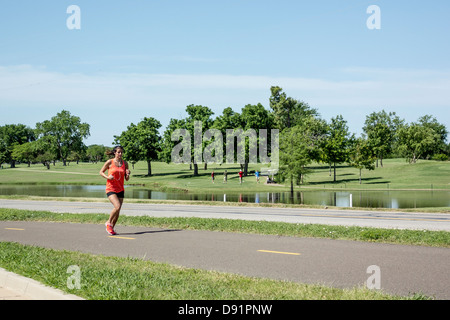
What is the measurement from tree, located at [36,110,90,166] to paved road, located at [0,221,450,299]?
11597 centimetres

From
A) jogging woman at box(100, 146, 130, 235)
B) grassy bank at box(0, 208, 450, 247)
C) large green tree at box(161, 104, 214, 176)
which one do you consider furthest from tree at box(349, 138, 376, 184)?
jogging woman at box(100, 146, 130, 235)

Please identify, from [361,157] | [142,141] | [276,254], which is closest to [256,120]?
[361,157]

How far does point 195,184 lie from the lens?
62875 mm

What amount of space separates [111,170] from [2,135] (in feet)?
531

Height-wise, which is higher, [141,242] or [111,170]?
[111,170]

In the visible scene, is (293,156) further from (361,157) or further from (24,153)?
(24,153)

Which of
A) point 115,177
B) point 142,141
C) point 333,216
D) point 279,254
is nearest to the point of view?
point 279,254

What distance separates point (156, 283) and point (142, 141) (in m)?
81.1

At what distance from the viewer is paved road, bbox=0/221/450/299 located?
7.18m

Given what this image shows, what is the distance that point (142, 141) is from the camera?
86.1 metres

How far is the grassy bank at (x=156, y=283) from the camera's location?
19.0 ft

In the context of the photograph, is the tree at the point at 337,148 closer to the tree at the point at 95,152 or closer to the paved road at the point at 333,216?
the paved road at the point at 333,216

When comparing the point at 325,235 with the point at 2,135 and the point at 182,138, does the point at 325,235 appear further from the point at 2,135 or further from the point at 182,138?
the point at 2,135
